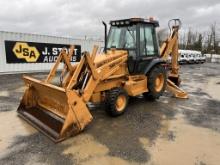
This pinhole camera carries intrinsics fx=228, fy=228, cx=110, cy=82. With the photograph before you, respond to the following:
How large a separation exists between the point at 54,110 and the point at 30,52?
9.85m

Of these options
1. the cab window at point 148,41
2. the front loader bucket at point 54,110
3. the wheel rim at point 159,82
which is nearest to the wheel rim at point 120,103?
the front loader bucket at point 54,110

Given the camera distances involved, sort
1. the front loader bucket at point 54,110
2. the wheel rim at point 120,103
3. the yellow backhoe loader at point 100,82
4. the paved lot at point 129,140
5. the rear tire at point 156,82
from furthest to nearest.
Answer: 1. the rear tire at point 156,82
2. the wheel rim at point 120,103
3. the yellow backhoe loader at point 100,82
4. the front loader bucket at point 54,110
5. the paved lot at point 129,140

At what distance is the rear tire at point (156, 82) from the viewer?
22.3 ft

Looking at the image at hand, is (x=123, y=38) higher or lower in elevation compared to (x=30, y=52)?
higher

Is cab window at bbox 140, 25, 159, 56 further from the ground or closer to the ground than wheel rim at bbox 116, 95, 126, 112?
further from the ground

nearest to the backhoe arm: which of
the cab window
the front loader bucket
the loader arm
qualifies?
the cab window

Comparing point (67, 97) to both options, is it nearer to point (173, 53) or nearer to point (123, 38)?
point (123, 38)

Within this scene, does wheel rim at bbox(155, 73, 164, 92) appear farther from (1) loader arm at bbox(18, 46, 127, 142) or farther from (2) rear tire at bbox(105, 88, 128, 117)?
(2) rear tire at bbox(105, 88, 128, 117)

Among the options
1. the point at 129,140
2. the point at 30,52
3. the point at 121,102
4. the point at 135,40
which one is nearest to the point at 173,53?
the point at 135,40

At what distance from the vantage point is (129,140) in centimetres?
446

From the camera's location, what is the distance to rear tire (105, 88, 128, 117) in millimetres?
5345

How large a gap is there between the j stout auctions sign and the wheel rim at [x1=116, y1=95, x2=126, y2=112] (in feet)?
27.0

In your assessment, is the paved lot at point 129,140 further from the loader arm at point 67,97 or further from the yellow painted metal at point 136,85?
the yellow painted metal at point 136,85

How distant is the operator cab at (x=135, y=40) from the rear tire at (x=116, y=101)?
96 centimetres
